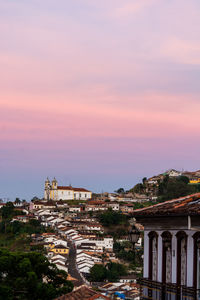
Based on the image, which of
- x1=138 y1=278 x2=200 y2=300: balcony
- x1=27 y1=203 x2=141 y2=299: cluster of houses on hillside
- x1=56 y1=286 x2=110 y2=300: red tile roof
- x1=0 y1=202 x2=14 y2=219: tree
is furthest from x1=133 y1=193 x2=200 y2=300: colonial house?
x1=0 y1=202 x2=14 y2=219: tree

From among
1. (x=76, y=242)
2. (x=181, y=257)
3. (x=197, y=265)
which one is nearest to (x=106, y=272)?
(x=76, y=242)

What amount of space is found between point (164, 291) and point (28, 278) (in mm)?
21448

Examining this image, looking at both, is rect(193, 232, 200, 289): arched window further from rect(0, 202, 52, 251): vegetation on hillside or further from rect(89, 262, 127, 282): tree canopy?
rect(0, 202, 52, 251): vegetation on hillside

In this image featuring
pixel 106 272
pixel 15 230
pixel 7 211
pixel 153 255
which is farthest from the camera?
pixel 7 211

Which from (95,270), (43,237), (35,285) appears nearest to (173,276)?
(35,285)

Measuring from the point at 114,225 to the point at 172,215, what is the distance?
172m

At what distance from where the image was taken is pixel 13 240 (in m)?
165

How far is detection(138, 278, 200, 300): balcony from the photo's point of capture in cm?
1181

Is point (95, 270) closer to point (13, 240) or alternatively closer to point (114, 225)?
point (13, 240)

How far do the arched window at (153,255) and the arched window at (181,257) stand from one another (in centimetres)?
114

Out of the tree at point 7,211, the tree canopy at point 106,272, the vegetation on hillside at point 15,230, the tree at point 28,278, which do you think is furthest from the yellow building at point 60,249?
the tree at point 28,278

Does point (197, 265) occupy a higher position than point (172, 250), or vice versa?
point (172, 250)

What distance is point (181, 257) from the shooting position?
12.4 metres

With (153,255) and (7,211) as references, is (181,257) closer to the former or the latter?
(153,255)
